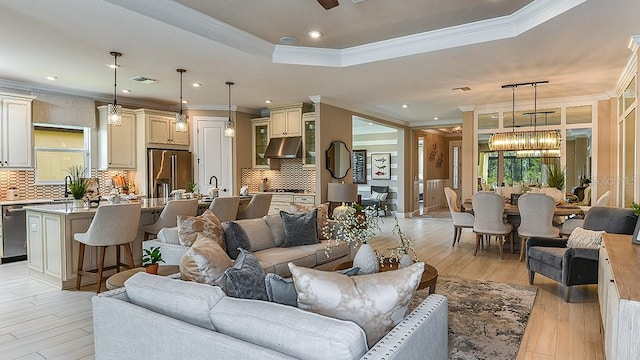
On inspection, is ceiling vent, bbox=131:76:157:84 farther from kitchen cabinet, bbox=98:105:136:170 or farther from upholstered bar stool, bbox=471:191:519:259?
upholstered bar stool, bbox=471:191:519:259

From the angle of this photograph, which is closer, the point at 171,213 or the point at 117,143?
the point at 171,213

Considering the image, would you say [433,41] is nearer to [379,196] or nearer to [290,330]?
[290,330]

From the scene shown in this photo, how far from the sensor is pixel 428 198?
41.1 feet

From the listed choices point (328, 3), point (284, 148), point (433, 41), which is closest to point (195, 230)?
point (328, 3)

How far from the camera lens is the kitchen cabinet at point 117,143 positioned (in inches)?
269

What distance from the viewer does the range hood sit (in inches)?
284

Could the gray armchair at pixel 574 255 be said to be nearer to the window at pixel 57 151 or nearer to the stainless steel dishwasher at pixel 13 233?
the stainless steel dishwasher at pixel 13 233

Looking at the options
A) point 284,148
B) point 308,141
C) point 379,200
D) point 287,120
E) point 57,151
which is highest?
point 287,120

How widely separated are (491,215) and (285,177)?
4.05m

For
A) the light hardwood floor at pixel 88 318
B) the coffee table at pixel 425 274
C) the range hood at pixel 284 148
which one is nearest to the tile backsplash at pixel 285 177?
the range hood at pixel 284 148

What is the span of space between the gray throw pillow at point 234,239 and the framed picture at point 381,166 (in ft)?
26.0

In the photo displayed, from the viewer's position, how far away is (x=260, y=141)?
8164 millimetres

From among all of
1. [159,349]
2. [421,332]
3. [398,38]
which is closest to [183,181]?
[398,38]

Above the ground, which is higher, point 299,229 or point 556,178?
point 556,178
